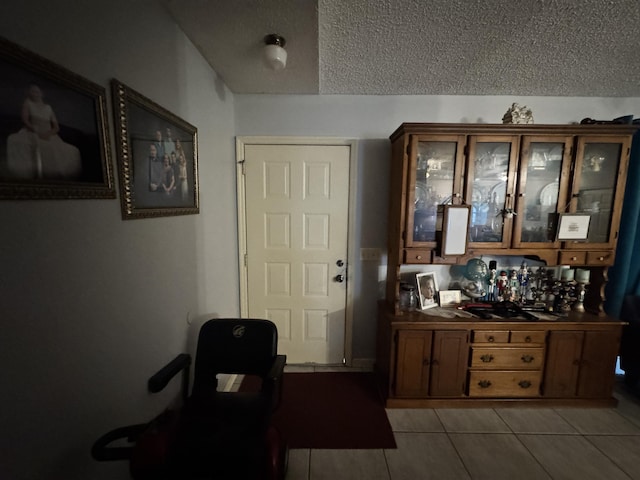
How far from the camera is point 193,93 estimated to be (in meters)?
1.57

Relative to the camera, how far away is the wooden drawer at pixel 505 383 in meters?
1.91

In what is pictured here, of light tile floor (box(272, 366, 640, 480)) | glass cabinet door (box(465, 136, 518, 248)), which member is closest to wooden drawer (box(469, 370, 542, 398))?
light tile floor (box(272, 366, 640, 480))

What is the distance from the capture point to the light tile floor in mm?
1460

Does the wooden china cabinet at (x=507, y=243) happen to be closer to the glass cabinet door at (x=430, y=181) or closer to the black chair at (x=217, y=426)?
the glass cabinet door at (x=430, y=181)

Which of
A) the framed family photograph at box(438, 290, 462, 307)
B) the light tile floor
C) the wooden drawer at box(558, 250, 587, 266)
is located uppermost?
the wooden drawer at box(558, 250, 587, 266)

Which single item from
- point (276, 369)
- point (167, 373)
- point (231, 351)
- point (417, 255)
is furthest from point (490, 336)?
point (167, 373)

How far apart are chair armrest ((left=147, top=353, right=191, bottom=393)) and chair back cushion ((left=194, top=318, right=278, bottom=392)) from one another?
0.09 meters

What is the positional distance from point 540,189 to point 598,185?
1.35ft

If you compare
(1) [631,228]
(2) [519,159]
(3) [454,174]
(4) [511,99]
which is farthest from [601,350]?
(4) [511,99]

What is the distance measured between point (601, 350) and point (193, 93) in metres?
3.45

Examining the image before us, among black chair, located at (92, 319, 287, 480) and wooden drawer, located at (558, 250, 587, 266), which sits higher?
wooden drawer, located at (558, 250, 587, 266)

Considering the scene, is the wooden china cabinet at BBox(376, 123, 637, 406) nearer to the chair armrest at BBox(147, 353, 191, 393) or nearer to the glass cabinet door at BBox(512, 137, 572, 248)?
the glass cabinet door at BBox(512, 137, 572, 248)

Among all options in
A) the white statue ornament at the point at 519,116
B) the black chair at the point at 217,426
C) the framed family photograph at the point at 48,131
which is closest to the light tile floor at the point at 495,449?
the black chair at the point at 217,426

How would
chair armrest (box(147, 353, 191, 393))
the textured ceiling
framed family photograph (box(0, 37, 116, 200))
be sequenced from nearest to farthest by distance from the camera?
framed family photograph (box(0, 37, 116, 200))
chair armrest (box(147, 353, 191, 393))
the textured ceiling
